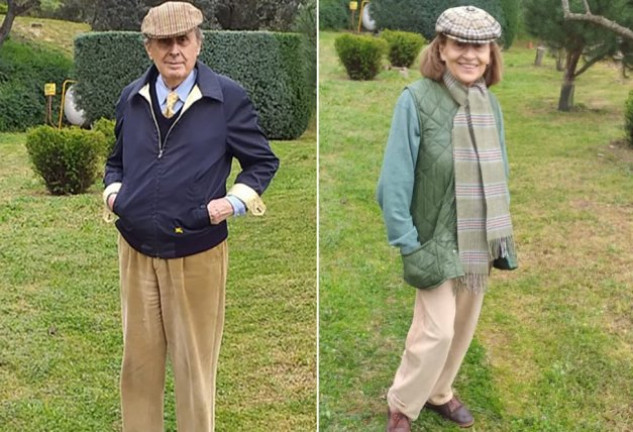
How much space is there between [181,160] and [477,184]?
93 cm

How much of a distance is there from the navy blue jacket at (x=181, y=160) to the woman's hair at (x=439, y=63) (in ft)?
1.97

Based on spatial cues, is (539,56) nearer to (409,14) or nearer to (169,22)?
(409,14)

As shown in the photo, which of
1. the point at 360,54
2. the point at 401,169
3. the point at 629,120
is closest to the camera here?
the point at 401,169

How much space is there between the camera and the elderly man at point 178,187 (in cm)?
213

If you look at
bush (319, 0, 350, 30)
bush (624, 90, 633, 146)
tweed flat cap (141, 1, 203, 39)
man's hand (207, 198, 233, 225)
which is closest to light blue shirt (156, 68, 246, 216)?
tweed flat cap (141, 1, 203, 39)

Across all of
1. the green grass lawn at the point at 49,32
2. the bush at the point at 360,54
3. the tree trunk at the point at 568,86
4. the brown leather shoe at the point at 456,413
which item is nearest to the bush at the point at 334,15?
the bush at the point at 360,54

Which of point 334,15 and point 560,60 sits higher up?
point 334,15

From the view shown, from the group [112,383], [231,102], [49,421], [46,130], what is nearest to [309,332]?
[112,383]

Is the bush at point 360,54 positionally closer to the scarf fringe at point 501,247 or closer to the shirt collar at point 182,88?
the scarf fringe at point 501,247

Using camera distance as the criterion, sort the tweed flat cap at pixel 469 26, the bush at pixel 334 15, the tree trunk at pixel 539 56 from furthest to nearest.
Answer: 1. the bush at pixel 334 15
2. the tree trunk at pixel 539 56
3. the tweed flat cap at pixel 469 26

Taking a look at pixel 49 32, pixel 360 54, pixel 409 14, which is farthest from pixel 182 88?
pixel 49 32

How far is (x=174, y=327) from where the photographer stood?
2.31 meters

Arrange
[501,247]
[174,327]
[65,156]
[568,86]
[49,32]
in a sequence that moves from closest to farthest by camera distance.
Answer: [174,327]
[501,247]
[65,156]
[568,86]
[49,32]

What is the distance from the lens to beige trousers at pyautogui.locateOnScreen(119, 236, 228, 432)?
7.41 ft
